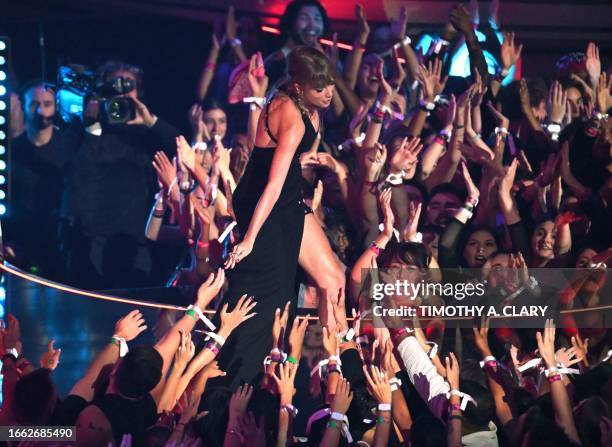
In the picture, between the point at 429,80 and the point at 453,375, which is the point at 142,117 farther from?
the point at 453,375

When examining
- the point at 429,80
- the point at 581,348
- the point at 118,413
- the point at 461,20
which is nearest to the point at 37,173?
the point at 429,80

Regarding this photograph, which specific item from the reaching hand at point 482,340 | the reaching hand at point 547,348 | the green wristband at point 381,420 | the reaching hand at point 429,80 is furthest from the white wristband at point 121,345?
the reaching hand at point 429,80

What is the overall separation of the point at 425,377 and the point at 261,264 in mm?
729

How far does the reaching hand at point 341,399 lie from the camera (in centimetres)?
307

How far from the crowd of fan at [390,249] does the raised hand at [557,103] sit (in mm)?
10

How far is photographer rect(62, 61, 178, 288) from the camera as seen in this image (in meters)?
5.60

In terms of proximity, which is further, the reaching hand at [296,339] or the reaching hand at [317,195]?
the reaching hand at [317,195]

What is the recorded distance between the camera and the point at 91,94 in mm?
5777

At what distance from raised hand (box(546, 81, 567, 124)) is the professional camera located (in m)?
2.07

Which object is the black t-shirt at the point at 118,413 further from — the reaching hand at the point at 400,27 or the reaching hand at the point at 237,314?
the reaching hand at the point at 400,27

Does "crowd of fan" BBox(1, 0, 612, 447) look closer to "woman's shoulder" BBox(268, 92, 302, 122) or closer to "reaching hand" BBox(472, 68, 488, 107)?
"reaching hand" BBox(472, 68, 488, 107)

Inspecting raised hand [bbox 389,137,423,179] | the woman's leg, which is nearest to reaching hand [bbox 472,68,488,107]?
raised hand [bbox 389,137,423,179]

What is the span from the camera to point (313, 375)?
11.7ft

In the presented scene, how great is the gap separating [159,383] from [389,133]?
224 centimetres
